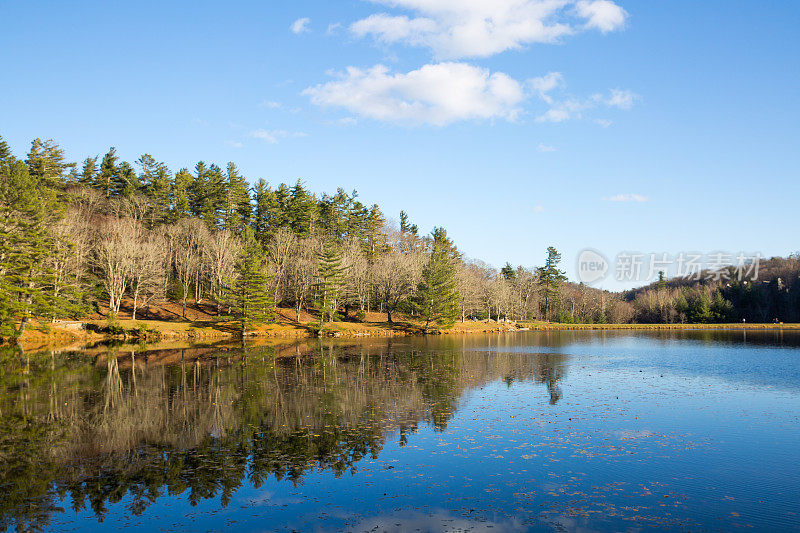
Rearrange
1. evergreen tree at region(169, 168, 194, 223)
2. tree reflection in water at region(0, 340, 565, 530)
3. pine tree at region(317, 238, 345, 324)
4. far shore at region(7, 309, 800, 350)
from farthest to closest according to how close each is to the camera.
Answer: evergreen tree at region(169, 168, 194, 223) < pine tree at region(317, 238, 345, 324) < far shore at region(7, 309, 800, 350) < tree reflection in water at region(0, 340, 565, 530)

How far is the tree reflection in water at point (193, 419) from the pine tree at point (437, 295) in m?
34.2

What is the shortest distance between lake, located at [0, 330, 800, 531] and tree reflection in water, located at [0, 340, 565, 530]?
0.08m

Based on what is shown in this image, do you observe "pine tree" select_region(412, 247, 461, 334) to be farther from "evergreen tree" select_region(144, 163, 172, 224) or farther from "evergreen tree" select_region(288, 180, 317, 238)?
Answer: "evergreen tree" select_region(144, 163, 172, 224)

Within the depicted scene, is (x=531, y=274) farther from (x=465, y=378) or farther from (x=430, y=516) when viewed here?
(x=430, y=516)

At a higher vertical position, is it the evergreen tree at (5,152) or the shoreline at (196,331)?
the evergreen tree at (5,152)

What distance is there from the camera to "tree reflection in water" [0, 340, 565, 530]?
10.9 meters

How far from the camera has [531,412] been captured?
18219 millimetres

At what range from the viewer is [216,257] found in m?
63.4

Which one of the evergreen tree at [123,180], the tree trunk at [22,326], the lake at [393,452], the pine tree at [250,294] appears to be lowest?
the lake at [393,452]

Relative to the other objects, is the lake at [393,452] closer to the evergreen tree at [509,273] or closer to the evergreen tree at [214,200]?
the evergreen tree at [214,200]

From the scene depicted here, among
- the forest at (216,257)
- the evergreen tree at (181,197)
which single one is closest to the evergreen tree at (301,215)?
the forest at (216,257)

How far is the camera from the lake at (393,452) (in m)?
9.37

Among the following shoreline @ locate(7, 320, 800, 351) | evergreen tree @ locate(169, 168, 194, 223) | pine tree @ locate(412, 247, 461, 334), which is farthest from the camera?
evergreen tree @ locate(169, 168, 194, 223)

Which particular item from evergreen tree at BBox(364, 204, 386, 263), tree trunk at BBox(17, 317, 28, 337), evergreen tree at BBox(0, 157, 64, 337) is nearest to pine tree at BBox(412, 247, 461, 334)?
evergreen tree at BBox(364, 204, 386, 263)
